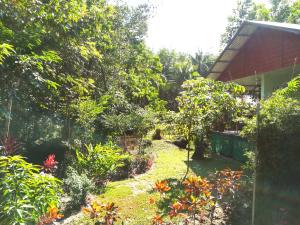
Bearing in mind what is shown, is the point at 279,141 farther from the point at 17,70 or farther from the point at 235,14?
the point at 235,14

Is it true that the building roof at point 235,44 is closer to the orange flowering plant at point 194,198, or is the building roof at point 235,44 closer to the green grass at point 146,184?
the green grass at point 146,184

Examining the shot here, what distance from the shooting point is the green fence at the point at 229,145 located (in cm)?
1108

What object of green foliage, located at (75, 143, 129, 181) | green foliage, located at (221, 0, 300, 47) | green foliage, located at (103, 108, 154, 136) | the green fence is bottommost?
green foliage, located at (75, 143, 129, 181)

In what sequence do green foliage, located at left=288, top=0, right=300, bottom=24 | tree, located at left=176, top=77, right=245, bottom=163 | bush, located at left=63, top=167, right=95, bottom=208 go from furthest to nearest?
green foliage, located at left=288, top=0, right=300, bottom=24
tree, located at left=176, top=77, right=245, bottom=163
bush, located at left=63, top=167, right=95, bottom=208

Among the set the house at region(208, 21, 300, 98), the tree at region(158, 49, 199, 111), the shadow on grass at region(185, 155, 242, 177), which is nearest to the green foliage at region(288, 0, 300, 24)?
the tree at region(158, 49, 199, 111)

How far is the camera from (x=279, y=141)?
5617 mm

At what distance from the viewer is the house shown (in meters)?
11.2

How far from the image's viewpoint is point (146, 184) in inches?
335

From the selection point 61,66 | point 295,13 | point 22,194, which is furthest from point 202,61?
point 22,194

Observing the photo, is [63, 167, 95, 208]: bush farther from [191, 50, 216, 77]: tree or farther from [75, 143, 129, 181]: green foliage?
[191, 50, 216, 77]: tree

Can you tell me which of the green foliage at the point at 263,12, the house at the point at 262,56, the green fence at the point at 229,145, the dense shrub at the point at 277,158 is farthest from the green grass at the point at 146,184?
the green foliage at the point at 263,12

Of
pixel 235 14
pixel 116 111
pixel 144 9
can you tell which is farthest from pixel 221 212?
pixel 235 14

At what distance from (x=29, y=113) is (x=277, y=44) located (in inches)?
387

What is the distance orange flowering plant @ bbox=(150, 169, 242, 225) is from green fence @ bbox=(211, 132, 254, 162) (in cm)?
418
